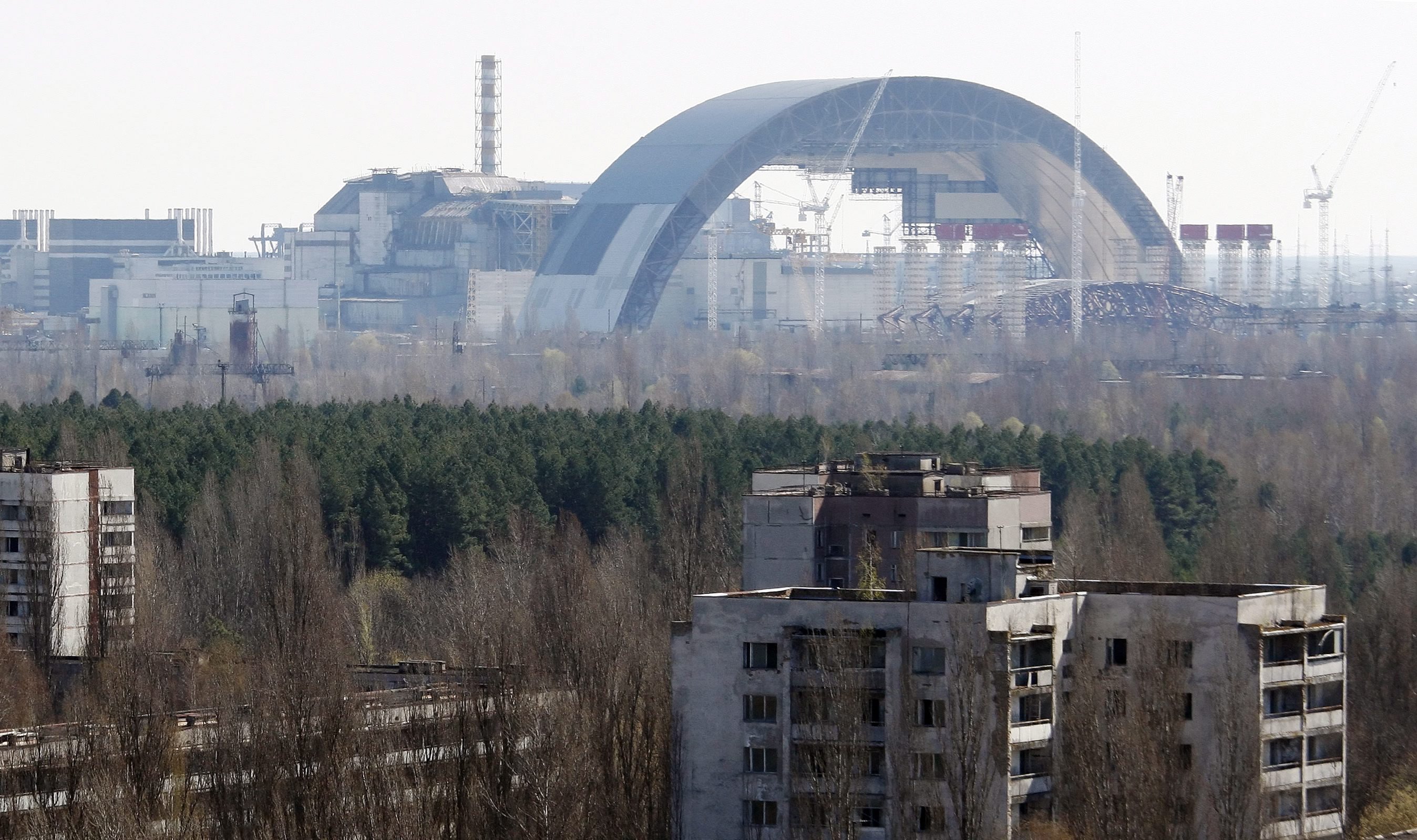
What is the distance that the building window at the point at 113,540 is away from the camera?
30.4 metres

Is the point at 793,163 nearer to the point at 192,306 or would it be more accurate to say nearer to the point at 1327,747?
the point at 192,306

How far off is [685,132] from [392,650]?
5551 cm

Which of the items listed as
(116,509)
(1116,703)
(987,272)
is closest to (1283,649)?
(1116,703)

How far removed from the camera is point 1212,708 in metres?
19.1

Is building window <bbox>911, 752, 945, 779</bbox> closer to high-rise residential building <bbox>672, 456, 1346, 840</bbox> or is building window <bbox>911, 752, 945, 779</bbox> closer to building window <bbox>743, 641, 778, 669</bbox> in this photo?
high-rise residential building <bbox>672, 456, 1346, 840</bbox>

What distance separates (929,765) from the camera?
Answer: 1842 cm

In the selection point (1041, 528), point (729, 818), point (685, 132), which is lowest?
point (729, 818)

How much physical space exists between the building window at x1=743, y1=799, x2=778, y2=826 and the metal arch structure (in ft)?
209

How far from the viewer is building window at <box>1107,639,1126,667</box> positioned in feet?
64.0

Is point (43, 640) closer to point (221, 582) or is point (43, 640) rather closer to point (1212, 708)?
point (221, 582)

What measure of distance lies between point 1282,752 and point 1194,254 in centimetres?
7738

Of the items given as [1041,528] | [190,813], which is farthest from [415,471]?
[190,813]

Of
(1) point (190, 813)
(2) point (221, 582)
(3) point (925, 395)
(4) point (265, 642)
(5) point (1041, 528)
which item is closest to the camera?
(1) point (190, 813)

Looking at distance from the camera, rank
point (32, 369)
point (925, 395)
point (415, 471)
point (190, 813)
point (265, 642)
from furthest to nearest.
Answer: point (32, 369), point (925, 395), point (415, 471), point (265, 642), point (190, 813)
